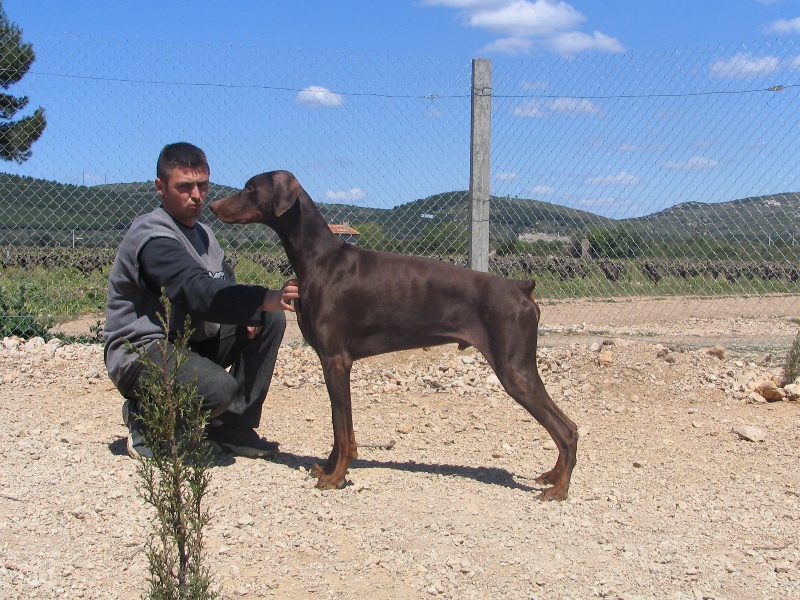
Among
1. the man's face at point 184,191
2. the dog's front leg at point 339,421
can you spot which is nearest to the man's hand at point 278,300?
the dog's front leg at point 339,421

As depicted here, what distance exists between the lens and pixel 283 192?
15.0ft

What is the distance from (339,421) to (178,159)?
5.49 ft

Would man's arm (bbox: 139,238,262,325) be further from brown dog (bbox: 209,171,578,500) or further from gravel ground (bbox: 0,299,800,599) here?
gravel ground (bbox: 0,299,800,599)

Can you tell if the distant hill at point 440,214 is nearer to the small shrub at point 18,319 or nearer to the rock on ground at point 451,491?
the small shrub at point 18,319

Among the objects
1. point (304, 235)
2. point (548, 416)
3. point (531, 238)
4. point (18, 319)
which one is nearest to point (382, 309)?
point (304, 235)

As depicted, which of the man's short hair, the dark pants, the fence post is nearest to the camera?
the man's short hair

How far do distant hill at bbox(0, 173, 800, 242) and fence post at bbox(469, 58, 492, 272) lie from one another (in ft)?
0.45

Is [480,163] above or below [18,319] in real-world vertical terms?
above

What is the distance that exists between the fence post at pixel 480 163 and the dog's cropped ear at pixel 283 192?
10.4 ft

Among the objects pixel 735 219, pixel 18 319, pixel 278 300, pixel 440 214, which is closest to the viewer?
pixel 278 300

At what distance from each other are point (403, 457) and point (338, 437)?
0.86 metres

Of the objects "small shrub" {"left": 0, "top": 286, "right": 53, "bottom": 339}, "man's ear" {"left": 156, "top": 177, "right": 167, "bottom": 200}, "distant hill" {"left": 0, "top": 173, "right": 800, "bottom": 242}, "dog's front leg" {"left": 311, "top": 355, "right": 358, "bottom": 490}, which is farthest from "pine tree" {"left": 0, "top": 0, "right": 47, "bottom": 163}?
"dog's front leg" {"left": 311, "top": 355, "right": 358, "bottom": 490}

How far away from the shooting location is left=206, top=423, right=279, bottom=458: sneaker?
5246 millimetres

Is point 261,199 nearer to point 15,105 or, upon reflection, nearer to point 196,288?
point 196,288
